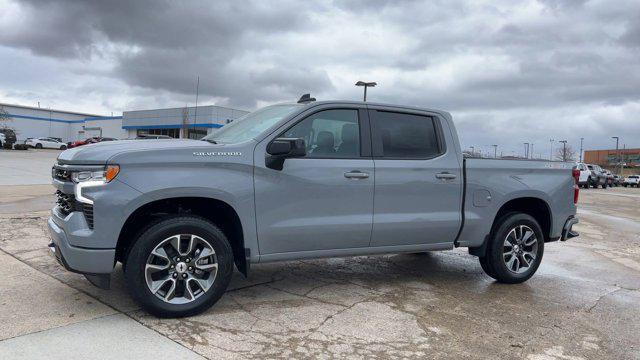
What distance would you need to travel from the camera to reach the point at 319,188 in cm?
457

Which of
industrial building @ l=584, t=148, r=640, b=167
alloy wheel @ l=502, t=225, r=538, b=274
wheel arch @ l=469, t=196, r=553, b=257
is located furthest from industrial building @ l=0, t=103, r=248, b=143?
industrial building @ l=584, t=148, r=640, b=167

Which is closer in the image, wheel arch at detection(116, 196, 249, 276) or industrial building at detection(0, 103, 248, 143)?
wheel arch at detection(116, 196, 249, 276)

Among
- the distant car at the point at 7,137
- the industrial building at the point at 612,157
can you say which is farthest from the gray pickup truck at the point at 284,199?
the industrial building at the point at 612,157

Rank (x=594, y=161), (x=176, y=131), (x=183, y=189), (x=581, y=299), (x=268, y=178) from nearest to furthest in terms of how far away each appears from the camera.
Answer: (x=183, y=189), (x=268, y=178), (x=581, y=299), (x=176, y=131), (x=594, y=161)

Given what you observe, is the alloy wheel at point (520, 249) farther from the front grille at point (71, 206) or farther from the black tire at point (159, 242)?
the front grille at point (71, 206)

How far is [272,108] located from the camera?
530cm

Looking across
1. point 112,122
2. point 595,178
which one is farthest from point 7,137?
point 595,178

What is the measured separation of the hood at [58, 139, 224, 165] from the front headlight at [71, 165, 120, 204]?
0.07m

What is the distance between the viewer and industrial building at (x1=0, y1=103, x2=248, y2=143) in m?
53.6

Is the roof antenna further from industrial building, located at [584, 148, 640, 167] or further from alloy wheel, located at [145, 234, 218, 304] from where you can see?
industrial building, located at [584, 148, 640, 167]

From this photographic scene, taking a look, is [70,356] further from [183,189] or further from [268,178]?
[268,178]

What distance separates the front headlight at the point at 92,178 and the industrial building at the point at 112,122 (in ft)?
146

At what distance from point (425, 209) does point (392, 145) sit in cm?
73

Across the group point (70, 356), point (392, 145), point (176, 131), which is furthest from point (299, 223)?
point (176, 131)
